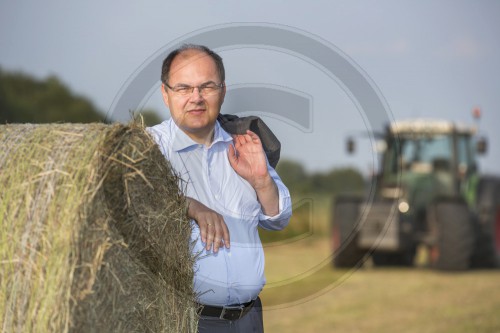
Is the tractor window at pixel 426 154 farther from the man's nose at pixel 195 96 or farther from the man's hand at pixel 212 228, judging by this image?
the man's nose at pixel 195 96

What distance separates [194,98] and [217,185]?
0.41 metres

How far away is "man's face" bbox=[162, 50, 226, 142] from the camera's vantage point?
3693mm

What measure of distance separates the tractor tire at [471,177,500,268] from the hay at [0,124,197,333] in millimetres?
10867

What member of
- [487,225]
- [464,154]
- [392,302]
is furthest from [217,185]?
[464,154]

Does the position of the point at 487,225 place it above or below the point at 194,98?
below

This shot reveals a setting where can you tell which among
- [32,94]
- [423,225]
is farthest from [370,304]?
[32,94]

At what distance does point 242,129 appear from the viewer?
3.96 m

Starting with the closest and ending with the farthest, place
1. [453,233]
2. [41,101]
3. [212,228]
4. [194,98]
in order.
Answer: [194,98], [212,228], [453,233], [41,101]

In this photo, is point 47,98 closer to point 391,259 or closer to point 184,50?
point 391,259

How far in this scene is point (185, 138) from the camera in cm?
379

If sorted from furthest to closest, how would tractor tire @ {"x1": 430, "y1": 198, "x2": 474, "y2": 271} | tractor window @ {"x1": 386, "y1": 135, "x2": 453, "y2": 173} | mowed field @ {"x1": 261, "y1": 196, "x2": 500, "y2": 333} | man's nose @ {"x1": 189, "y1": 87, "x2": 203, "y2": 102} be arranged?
tractor window @ {"x1": 386, "y1": 135, "x2": 453, "y2": 173} → tractor tire @ {"x1": 430, "y1": 198, "x2": 474, "y2": 271} → mowed field @ {"x1": 261, "y1": 196, "x2": 500, "y2": 333} → man's nose @ {"x1": 189, "y1": 87, "x2": 203, "y2": 102}

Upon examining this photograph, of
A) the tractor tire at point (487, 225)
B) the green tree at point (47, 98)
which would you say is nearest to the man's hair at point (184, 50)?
the tractor tire at point (487, 225)

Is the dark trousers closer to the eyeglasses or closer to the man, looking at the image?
the man

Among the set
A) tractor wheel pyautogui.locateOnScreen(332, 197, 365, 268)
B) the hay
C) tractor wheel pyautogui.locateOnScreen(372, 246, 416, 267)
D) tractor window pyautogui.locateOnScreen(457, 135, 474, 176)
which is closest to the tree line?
tractor wheel pyautogui.locateOnScreen(372, 246, 416, 267)
